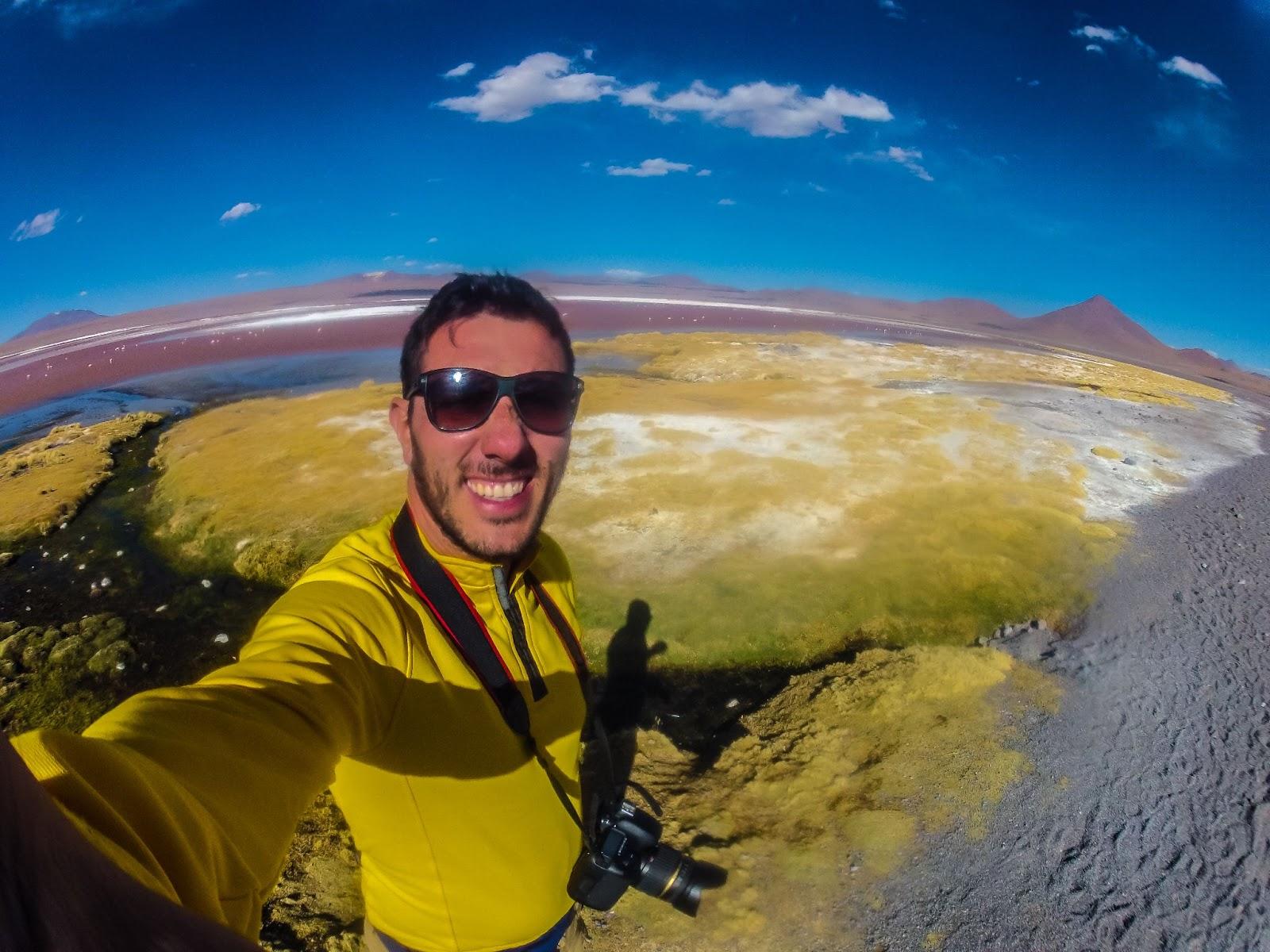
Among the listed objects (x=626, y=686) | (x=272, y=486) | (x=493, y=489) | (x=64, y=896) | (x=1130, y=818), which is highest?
(x=493, y=489)

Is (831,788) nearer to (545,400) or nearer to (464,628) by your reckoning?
(464,628)

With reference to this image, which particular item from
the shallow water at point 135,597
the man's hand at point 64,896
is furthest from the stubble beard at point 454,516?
the shallow water at point 135,597

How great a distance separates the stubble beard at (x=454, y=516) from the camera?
2.99 metres

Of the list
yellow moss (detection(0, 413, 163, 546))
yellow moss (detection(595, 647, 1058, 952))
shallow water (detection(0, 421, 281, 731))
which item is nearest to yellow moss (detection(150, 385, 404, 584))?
shallow water (detection(0, 421, 281, 731))

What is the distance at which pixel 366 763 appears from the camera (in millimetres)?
2545

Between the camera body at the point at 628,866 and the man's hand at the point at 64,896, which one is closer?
the man's hand at the point at 64,896

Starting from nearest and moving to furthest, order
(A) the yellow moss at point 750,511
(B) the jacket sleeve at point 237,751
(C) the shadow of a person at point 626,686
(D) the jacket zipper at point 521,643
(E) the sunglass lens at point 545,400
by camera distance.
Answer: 1. (B) the jacket sleeve at point 237,751
2. (D) the jacket zipper at point 521,643
3. (E) the sunglass lens at point 545,400
4. (C) the shadow of a person at point 626,686
5. (A) the yellow moss at point 750,511

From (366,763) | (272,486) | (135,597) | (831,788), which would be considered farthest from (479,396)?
(272,486)

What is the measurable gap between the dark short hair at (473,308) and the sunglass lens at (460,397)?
19cm

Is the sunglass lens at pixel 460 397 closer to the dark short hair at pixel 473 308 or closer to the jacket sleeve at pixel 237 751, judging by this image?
the dark short hair at pixel 473 308

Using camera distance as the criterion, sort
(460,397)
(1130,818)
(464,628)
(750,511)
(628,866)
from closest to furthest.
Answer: (464,628), (460,397), (628,866), (1130,818), (750,511)

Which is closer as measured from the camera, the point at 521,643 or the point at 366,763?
the point at 366,763

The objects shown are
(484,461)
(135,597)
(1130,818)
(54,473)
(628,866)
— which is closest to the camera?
(484,461)

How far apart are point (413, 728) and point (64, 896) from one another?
1707 mm
